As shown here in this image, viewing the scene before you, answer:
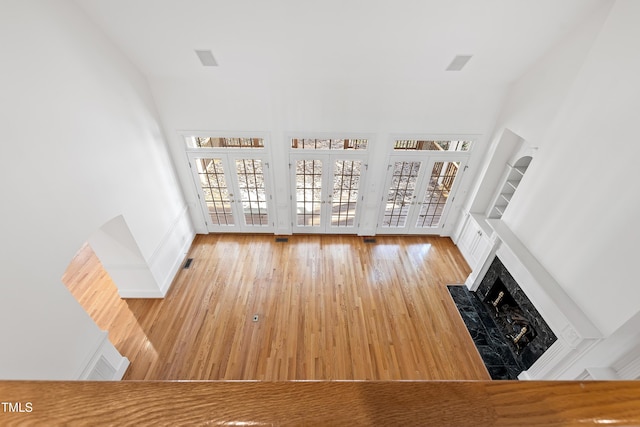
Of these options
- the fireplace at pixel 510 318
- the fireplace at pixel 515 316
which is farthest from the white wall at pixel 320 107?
the fireplace at pixel 510 318

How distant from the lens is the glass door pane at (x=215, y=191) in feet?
19.1

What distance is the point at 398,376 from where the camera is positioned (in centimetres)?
413

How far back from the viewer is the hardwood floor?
4.23m

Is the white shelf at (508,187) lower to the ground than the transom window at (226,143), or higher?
lower

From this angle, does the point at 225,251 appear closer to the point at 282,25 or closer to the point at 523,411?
the point at 282,25

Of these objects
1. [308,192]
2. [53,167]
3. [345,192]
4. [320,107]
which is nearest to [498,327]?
[345,192]

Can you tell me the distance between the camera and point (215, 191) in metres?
6.16

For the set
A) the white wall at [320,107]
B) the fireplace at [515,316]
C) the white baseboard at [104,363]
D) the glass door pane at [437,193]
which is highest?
the white wall at [320,107]

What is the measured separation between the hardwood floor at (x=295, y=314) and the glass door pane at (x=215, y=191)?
54cm

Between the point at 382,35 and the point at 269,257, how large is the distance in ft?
14.7

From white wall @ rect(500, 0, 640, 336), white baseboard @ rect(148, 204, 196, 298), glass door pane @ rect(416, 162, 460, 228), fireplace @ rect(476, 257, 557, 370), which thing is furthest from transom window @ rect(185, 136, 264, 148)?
fireplace @ rect(476, 257, 557, 370)

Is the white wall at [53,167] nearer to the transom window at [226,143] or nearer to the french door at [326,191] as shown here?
the transom window at [226,143]

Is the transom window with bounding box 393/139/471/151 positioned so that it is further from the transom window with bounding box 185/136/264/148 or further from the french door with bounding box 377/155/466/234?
the transom window with bounding box 185/136/264/148

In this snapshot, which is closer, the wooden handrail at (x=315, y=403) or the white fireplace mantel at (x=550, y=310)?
the wooden handrail at (x=315, y=403)
